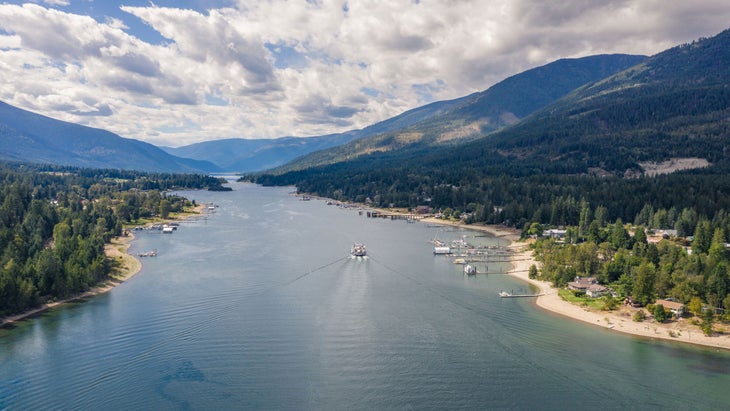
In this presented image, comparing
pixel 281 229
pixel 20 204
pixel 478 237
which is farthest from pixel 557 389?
pixel 20 204

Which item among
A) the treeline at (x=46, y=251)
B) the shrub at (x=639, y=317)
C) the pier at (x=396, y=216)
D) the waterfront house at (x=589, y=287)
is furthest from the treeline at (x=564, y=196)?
the treeline at (x=46, y=251)

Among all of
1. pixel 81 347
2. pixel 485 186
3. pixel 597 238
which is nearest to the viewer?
pixel 81 347

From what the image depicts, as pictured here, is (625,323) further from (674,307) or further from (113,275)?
(113,275)

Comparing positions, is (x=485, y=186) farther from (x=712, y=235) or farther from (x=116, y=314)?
(x=116, y=314)

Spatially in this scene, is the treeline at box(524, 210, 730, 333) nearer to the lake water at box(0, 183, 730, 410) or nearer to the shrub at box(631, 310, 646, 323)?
the shrub at box(631, 310, 646, 323)

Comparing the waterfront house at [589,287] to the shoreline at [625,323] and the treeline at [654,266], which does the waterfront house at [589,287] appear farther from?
the shoreline at [625,323]

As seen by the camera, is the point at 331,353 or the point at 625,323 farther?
the point at 625,323

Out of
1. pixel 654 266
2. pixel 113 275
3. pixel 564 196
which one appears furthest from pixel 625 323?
pixel 564 196
